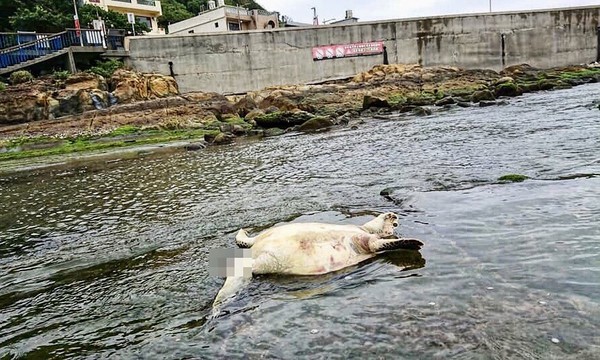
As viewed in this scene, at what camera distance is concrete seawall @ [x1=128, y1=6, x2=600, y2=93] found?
113 feet

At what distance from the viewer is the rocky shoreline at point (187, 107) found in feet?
74.8

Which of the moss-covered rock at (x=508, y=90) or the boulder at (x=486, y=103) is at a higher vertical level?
the moss-covered rock at (x=508, y=90)

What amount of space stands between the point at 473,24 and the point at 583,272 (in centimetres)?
4251

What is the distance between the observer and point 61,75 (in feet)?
94.5

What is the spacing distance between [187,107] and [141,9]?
3433cm

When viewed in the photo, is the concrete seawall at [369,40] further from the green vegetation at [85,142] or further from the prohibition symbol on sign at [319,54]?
the green vegetation at [85,142]

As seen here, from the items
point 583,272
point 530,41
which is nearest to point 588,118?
point 583,272

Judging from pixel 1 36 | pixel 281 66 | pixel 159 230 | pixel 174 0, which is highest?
pixel 174 0

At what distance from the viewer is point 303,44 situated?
37250mm

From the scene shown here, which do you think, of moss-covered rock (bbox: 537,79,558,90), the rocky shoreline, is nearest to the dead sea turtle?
the rocky shoreline

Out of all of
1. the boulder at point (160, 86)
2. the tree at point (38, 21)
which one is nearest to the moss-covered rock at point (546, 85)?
the boulder at point (160, 86)

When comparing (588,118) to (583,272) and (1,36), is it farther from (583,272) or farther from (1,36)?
(1,36)

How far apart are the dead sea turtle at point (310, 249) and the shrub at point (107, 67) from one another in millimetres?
30592

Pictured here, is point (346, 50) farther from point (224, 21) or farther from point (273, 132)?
point (224, 21)
